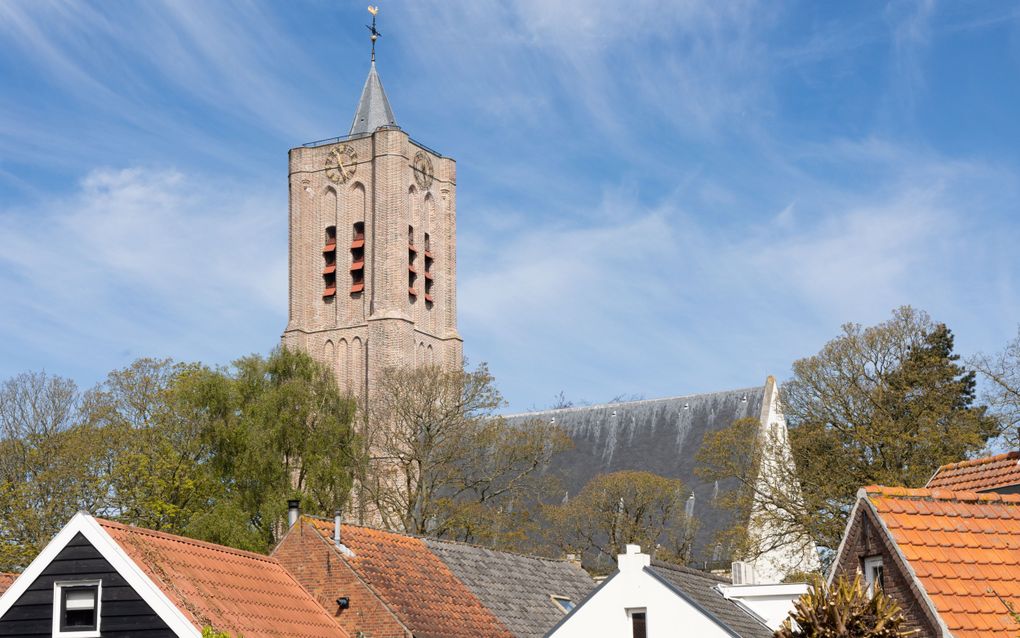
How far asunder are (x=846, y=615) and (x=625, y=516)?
1506 inches

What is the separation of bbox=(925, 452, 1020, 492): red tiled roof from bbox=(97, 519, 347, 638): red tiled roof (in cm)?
1046

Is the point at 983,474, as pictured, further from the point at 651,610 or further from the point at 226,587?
the point at 226,587

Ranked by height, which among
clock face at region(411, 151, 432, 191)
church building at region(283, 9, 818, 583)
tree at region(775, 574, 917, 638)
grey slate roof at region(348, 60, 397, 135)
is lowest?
tree at region(775, 574, 917, 638)

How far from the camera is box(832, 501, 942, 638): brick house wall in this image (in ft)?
48.2

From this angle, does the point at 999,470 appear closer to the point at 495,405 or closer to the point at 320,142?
the point at 495,405

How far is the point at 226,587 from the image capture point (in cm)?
2203

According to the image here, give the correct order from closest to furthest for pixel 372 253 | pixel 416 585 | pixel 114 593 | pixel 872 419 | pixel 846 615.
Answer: pixel 846 615 < pixel 114 593 < pixel 416 585 < pixel 872 419 < pixel 372 253

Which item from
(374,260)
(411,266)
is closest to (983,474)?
(374,260)

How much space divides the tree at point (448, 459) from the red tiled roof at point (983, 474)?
2988cm

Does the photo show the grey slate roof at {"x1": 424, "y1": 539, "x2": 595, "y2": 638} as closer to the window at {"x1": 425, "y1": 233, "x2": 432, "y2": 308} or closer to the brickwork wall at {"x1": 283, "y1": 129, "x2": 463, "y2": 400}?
the brickwork wall at {"x1": 283, "y1": 129, "x2": 463, "y2": 400}

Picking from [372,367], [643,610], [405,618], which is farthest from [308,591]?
[372,367]

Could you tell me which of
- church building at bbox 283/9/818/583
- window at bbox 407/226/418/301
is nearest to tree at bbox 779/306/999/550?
church building at bbox 283/9/818/583

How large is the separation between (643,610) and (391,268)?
46177 mm

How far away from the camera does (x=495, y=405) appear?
51.8 m
